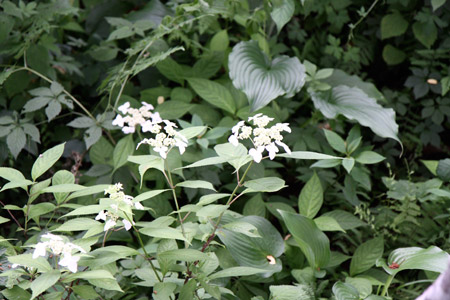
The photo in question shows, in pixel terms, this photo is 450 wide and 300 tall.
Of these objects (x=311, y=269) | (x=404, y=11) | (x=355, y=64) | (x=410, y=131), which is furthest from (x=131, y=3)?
(x=311, y=269)

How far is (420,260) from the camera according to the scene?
1383mm

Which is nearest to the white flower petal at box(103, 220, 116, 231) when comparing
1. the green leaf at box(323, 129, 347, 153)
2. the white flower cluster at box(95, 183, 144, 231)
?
the white flower cluster at box(95, 183, 144, 231)

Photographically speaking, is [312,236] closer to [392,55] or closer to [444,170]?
[444,170]

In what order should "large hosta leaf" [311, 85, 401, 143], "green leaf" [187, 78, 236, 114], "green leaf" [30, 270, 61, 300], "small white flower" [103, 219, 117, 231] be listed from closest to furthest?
"green leaf" [30, 270, 61, 300]
"small white flower" [103, 219, 117, 231]
"large hosta leaf" [311, 85, 401, 143]
"green leaf" [187, 78, 236, 114]

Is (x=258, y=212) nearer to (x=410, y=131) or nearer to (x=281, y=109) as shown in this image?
(x=281, y=109)

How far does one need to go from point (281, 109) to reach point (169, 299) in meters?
1.29

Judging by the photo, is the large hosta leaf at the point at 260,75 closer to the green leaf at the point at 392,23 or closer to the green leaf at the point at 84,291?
the green leaf at the point at 392,23

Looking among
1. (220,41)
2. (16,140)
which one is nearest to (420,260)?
(220,41)

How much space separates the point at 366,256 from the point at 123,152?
96 cm

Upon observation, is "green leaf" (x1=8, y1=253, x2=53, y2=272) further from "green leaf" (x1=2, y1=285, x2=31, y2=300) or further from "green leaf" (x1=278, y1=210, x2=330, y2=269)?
"green leaf" (x1=278, y1=210, x2=330, y2=269)

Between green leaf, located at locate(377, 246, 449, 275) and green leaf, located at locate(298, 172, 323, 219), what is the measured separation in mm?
381

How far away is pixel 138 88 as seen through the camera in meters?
2.49

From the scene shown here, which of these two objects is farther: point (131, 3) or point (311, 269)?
point (131, 3)

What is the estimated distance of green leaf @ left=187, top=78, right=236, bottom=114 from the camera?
208 cm
